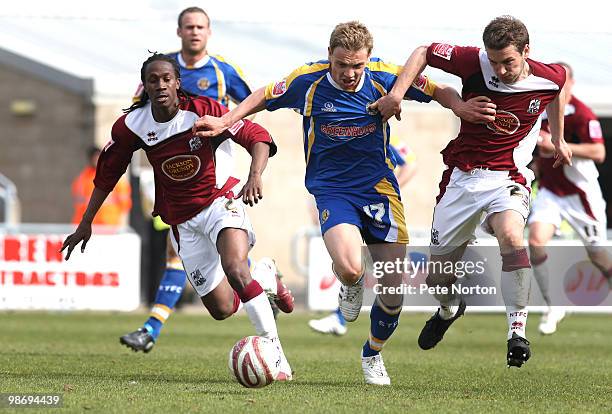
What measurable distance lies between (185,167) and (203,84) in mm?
1944

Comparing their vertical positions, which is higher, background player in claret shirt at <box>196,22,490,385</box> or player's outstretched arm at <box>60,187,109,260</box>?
background player in claret shirt at <box>196,22,490,385</box>

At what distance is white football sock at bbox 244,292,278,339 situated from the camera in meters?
6.98

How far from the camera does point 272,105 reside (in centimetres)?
754

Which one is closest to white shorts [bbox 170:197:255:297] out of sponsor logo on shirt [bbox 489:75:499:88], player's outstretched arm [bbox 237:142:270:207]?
player's outstretched arm [bbox 237:142:270:207]

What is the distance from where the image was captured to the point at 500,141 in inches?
301

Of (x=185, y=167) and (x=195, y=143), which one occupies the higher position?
(x=195, y=143)

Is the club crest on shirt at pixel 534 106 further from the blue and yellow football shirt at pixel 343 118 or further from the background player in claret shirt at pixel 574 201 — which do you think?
the background player in claret shirt at pixel 574 201

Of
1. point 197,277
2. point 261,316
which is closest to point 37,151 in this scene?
point 197,277

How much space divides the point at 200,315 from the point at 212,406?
401 inches

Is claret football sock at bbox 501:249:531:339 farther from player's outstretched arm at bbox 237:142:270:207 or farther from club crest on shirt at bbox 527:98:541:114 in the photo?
player's outstretched arm at bbox 237:142:270:207

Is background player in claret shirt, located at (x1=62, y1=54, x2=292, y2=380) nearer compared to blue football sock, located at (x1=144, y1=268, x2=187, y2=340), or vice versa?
background player in claret shirt, located at (x1=62, y1=54, x2=292, y2=380)

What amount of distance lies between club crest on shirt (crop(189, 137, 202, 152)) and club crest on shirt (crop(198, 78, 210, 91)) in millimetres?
1859

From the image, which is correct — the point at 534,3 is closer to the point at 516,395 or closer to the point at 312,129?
the point at 312,129

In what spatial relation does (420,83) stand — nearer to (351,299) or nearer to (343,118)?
(343,118)
